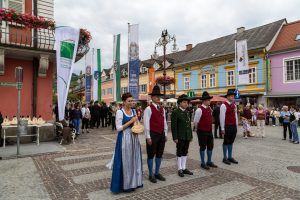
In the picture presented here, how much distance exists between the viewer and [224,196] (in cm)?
448

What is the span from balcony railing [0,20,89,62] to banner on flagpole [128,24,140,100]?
3676 millimetres

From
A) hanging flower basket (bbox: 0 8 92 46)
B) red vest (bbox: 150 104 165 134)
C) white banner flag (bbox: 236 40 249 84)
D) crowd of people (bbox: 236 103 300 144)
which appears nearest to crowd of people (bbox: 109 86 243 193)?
red vest (bbox: 150 104 165 134)

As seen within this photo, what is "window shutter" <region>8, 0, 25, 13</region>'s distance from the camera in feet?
34.8

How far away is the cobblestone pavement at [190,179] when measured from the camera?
4.56 meters

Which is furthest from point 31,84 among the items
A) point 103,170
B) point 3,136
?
point 103,170

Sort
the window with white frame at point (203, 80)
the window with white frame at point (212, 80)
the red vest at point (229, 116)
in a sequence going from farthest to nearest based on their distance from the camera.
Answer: the window with white frame at point (203, 80) → the window with white frame at point (212, 80) → the red vest at point (229, 116)

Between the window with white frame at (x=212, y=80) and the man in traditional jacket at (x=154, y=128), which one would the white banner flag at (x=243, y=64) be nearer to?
the window with white frame at (x=212, y=80)

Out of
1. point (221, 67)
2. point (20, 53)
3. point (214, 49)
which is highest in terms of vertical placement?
point (214, 49)

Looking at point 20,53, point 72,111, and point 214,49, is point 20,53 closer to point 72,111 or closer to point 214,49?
point 72,111

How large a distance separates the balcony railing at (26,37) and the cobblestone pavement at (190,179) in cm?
499

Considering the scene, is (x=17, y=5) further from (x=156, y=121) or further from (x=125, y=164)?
(x=125, y=164)

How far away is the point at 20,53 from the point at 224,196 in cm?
955

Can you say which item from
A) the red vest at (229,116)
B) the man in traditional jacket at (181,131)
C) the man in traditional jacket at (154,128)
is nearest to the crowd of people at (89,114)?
the red vest at (229,116)

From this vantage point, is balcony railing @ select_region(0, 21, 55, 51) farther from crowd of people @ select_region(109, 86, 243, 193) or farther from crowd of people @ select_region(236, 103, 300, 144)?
crowd of people @ select_region(236, 103, 300, 144)
